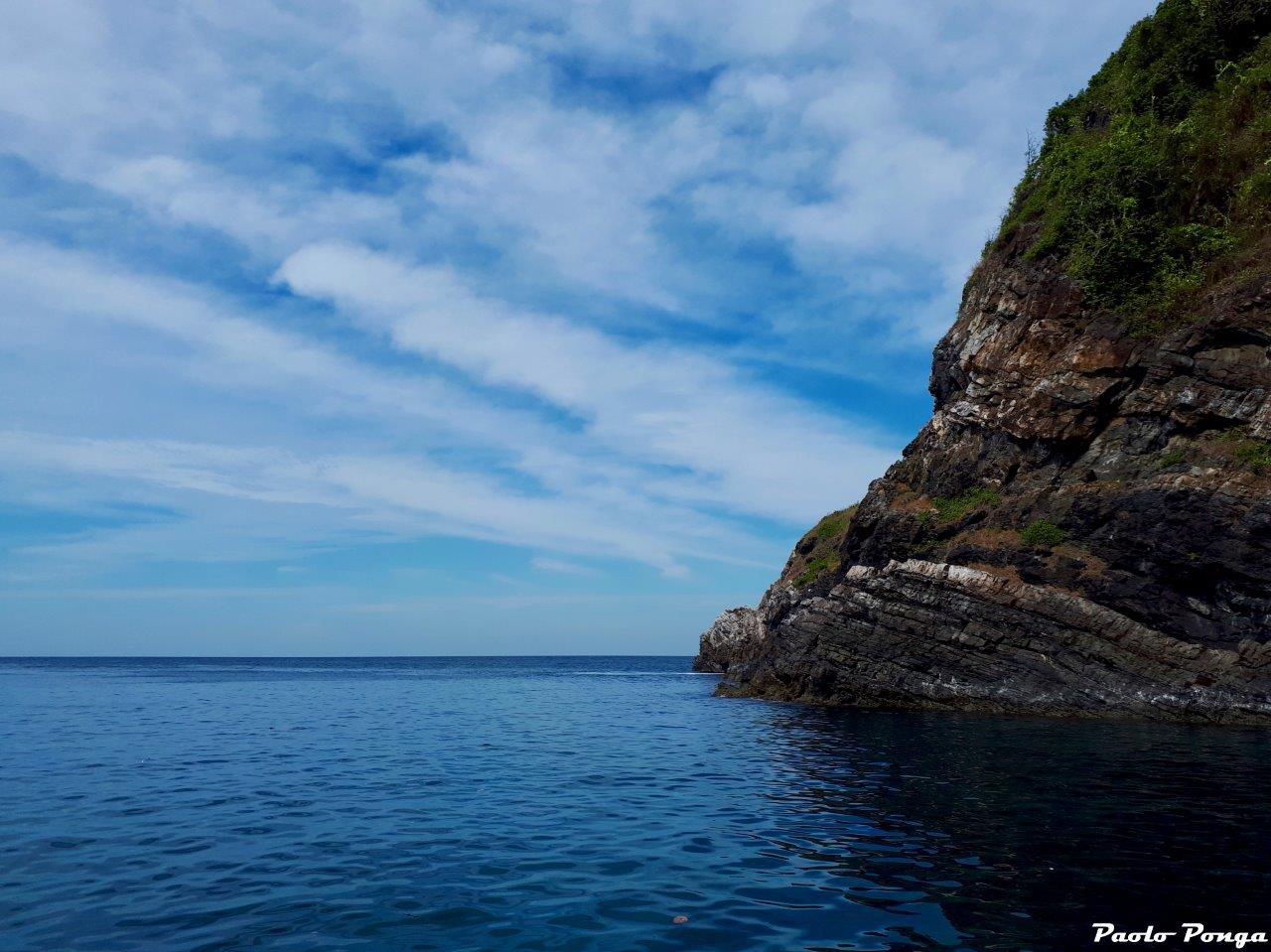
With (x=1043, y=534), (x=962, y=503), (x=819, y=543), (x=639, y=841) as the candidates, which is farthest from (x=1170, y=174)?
(x=819, y=543)

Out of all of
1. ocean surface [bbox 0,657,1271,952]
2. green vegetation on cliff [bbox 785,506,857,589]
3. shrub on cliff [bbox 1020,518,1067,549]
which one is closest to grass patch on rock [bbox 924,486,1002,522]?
shrub on cliff [bbox 1020,518,1067,549]

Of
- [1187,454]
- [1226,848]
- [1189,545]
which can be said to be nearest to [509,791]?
[1226,848]

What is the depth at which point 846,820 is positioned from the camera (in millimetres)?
15789

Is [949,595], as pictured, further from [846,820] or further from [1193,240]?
[846,820]

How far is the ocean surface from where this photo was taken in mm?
10109

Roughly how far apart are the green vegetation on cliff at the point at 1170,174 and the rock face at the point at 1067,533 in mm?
1623

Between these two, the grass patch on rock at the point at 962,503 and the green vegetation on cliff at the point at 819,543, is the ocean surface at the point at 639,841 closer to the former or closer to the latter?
the grass patch on rock at the point at 962,503

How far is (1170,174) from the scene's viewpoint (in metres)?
40.6

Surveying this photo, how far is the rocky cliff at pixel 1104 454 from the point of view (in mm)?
32375

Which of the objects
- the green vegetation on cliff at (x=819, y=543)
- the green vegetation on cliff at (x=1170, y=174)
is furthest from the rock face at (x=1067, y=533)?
the green vegetation on cliff at (x=819, y=543)

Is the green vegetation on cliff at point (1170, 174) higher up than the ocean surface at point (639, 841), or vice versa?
the green vegetation on cliff at point (1170, 174)

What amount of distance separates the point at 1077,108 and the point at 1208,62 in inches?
282

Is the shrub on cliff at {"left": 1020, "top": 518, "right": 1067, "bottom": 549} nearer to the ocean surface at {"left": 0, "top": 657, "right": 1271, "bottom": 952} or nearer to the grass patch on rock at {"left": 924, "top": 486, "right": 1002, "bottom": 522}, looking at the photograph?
the grass patch on rock at {"left": 924, "top": 486, "right": 1002, "bottom": 522}

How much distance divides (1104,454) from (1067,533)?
4642mm
